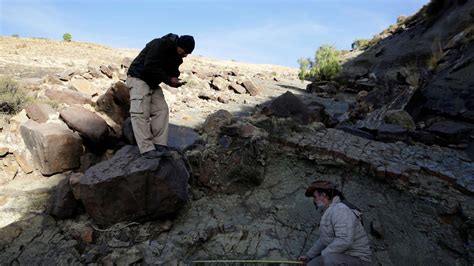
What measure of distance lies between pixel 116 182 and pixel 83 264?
0.95 meters

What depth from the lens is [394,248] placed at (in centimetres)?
395

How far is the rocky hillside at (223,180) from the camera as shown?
13.2ft

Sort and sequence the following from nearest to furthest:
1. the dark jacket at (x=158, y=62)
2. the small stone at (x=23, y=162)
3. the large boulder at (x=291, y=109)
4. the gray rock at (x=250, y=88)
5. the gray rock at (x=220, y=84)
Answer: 1. the dark jacket at (x=158, y=62)
2. the small stone at (x=23, y=162)
3. the large boulder at (x=291, y=109)
4. the gray rock at (x=220, y=84)
5. the gray rock at (x=250, y=88)

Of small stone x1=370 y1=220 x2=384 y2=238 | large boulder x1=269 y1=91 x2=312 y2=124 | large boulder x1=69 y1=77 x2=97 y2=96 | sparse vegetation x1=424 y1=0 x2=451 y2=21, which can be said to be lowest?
small stone x1=370 y1=220 x2=384 y2=238

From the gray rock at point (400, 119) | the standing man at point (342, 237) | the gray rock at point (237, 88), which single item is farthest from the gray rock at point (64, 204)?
the gray rock at point (237, 88)

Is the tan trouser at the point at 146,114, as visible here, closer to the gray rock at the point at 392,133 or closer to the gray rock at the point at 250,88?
the gray rock at the point at 392,133

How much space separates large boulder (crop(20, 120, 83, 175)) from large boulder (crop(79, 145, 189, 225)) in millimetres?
1187

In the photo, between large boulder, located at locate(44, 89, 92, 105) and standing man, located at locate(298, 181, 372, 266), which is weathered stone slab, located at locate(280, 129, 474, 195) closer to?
standing man, located at locate(298, 181, 372, 266)

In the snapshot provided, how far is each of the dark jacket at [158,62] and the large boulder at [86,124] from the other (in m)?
1.70

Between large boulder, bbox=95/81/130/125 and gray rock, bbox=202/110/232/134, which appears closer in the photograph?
gray rock, bbox=202/110/232/134

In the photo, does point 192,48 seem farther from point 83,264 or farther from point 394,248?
point 394,248

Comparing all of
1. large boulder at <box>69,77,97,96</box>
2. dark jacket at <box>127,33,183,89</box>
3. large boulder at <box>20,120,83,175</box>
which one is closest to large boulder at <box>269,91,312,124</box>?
dark jacket at <box>127,33,183,89</box>

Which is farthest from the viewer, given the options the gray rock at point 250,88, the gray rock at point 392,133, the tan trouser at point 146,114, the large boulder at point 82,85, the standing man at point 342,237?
the gray rock at point 250,88

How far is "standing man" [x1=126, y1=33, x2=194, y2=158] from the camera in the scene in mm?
4004
